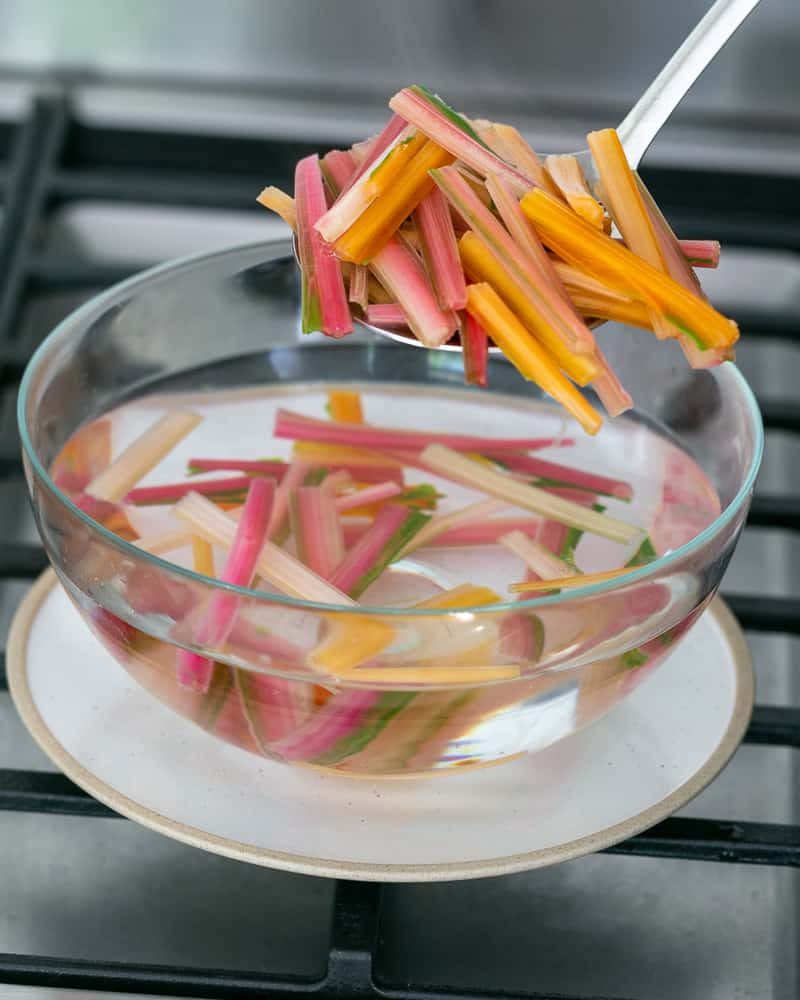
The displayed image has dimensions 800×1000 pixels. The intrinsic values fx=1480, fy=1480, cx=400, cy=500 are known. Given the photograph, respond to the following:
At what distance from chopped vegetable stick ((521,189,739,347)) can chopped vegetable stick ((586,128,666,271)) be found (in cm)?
2

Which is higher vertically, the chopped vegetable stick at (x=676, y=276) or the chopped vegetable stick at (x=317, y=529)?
the chopped vegetable stick at (x=676, y=276)

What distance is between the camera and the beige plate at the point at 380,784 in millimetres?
577

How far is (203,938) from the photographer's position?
0.62 metres

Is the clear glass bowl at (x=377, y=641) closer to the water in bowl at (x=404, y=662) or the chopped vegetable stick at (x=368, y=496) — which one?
the water in bowl at (x=404, y=662)

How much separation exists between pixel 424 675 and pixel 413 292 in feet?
0.59

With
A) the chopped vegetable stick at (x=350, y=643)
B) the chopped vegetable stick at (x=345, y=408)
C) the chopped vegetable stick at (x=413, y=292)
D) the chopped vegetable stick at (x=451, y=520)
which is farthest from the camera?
the chopped vegetable stick at (x=345, y=408)

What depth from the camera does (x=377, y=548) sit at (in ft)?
2.34

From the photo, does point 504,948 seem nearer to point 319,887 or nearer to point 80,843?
point 319,887

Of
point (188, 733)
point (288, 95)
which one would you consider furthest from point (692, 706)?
point (288, 95)

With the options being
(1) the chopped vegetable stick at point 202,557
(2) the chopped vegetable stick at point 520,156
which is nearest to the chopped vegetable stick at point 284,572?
(1) the chopped vegetable stick at point 202,557

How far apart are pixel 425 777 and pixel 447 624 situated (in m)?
0.11

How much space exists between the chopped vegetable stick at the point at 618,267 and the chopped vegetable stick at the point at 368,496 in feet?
0.58

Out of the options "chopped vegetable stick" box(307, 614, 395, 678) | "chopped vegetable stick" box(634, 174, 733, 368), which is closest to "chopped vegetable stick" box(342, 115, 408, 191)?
"chopped vegetable stick" box(634, 174, 733, 368)

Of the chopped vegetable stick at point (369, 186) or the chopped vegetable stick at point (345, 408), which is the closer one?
the chopped vegetable stick at point (369, 186)
